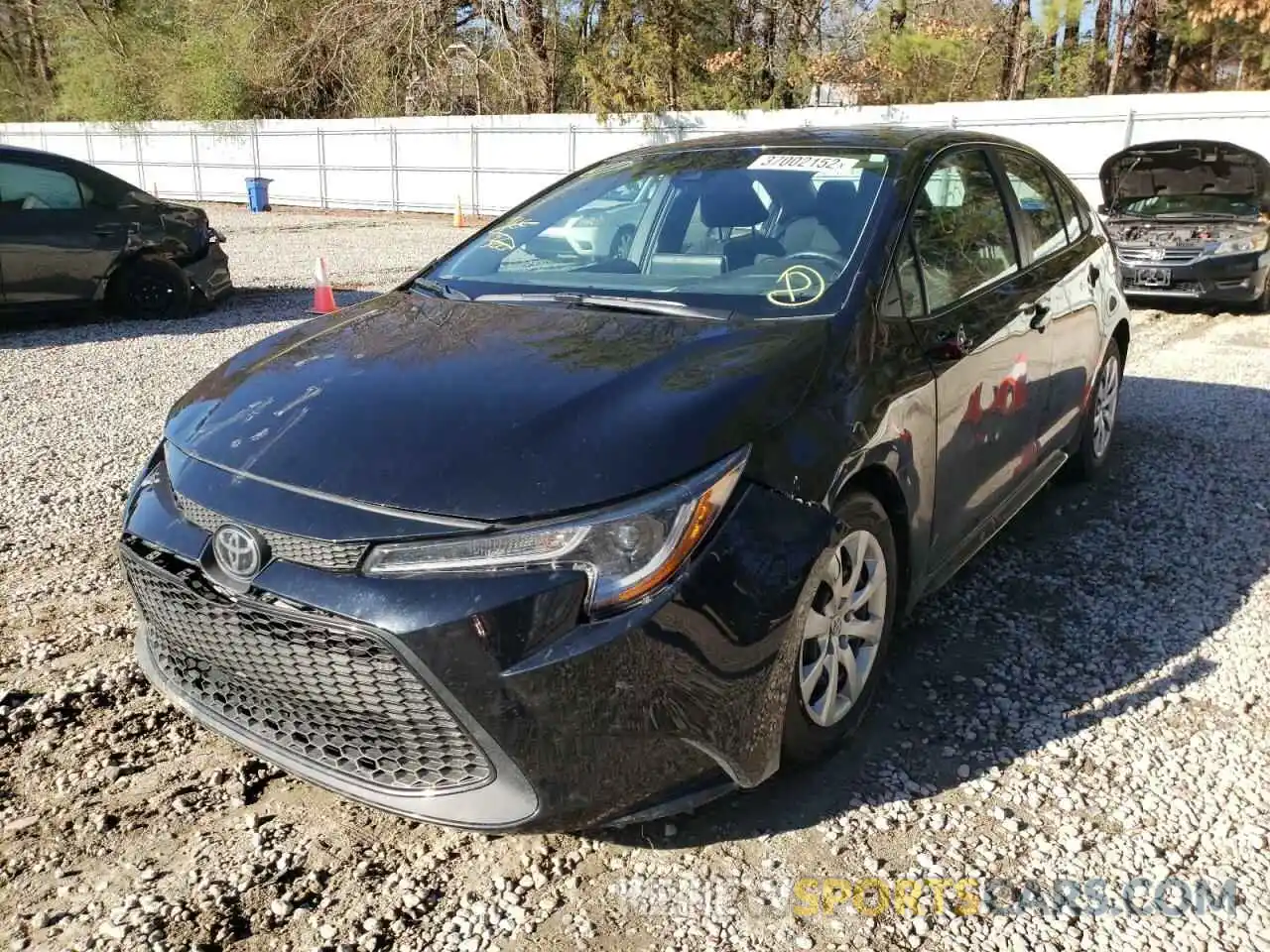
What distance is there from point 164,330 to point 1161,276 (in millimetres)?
9431

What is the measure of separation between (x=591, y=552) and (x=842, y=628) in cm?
91

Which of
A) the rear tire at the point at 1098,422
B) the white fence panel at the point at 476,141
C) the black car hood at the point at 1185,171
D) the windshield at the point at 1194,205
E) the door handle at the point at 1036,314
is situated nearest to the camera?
the door handle at the point at 1036,314

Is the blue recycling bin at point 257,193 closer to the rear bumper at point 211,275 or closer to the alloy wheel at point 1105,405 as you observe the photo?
the rear bumper at point 211,275

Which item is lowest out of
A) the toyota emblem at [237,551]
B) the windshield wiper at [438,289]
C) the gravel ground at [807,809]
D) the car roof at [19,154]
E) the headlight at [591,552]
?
the gravel ground at [807,809]

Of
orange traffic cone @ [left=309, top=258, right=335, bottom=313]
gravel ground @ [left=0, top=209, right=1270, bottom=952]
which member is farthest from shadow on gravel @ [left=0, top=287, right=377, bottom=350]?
gravel ground @ [left=0, top=209, right=1270, bottom=952]

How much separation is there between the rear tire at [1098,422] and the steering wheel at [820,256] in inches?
87.6

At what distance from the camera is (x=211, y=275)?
33.9 feet

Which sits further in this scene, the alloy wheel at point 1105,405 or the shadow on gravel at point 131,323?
the shadow on gravel at point 131,323

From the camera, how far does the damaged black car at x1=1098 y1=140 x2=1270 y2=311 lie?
9.64m

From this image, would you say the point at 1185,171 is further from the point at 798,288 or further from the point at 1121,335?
the point at 798,288

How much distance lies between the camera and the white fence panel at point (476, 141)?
50.4 ft

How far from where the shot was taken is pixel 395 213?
23750 millimetres

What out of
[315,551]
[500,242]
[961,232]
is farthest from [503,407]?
[961,232]

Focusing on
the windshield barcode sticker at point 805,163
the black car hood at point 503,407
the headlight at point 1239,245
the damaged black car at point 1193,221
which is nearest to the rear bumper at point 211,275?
the black car hood at point 503,407
